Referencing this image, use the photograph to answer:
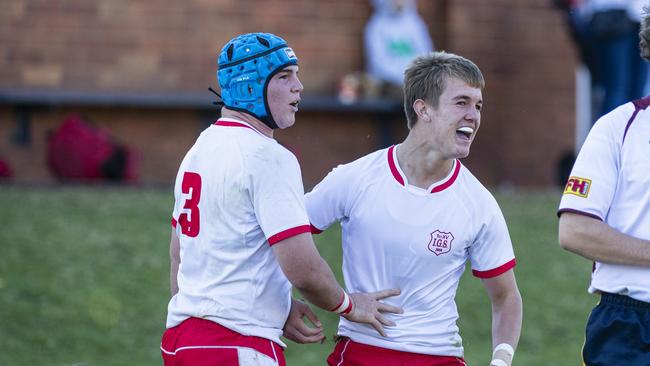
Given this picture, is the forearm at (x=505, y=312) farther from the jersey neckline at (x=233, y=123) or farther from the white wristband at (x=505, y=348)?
the jersey neckline at (x=233, y=123)

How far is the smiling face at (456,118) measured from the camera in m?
5.14

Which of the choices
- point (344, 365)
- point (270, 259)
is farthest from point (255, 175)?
point (344, 365)

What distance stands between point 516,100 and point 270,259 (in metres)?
11.3

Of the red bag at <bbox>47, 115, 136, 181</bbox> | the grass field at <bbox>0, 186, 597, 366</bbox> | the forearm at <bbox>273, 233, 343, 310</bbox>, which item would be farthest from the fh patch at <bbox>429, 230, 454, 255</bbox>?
the red bag at <bbox>47, 115, 136, 181</bbox>

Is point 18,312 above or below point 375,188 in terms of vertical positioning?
below

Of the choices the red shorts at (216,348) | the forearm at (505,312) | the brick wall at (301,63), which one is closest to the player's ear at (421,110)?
the forearm at (505,312)

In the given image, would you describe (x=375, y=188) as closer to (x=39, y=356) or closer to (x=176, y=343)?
(x=176, y=343)

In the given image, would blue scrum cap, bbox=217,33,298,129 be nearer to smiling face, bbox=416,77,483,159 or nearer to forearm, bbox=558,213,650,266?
smiling face, bbox=416,77,483,159

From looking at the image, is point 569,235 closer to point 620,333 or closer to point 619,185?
point 619,185

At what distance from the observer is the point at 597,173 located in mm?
4832

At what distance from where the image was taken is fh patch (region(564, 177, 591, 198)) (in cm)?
484

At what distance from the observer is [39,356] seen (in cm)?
918

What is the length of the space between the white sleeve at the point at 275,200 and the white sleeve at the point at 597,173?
1.10m

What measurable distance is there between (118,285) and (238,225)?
5.85 m
